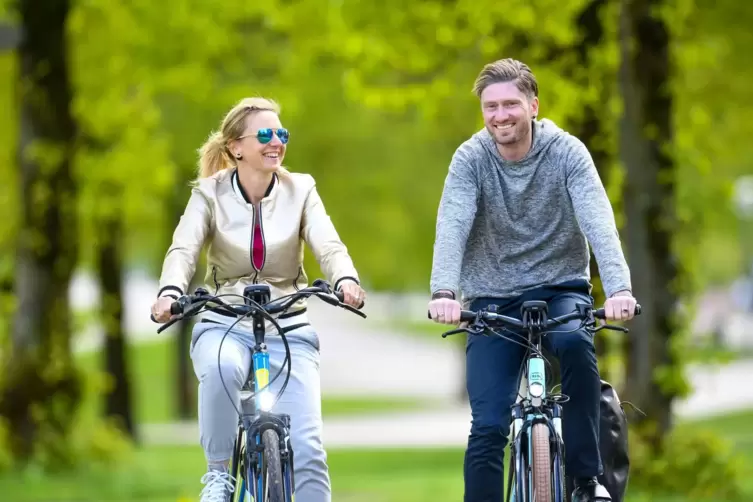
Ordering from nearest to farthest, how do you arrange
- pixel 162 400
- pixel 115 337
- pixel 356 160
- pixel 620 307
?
pixel 620 307, pixel 356 160, pixel 115 337, pixel 162 400

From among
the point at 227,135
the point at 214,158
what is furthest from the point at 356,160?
the point at 227,135

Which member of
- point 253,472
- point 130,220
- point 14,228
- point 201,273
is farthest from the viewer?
point 201,273

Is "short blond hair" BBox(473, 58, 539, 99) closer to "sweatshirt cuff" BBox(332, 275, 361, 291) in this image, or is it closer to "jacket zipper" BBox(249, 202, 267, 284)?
"sweatshirt cuff" BBox(332, 275, 361, 291)

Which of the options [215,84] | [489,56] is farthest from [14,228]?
[489,56]

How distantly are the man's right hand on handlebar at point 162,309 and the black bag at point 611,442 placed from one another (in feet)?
5.99

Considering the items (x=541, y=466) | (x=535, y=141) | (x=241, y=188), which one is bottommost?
(x=541, y=466)

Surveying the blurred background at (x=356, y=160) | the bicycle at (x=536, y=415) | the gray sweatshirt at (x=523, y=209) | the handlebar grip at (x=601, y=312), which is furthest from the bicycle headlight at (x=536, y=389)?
the blurred background at (x=356, y=160)

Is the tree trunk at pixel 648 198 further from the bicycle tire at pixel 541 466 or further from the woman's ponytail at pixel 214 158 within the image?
the bicycle tire at pixel 541 466

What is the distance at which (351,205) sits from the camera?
23188 mm

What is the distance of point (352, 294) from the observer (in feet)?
18.4

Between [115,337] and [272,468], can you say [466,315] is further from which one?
[115,337]

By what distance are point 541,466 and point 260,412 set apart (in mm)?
999

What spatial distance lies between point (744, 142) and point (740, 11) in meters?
4.53

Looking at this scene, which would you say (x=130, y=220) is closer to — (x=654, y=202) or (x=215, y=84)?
(x=215, y=84)
